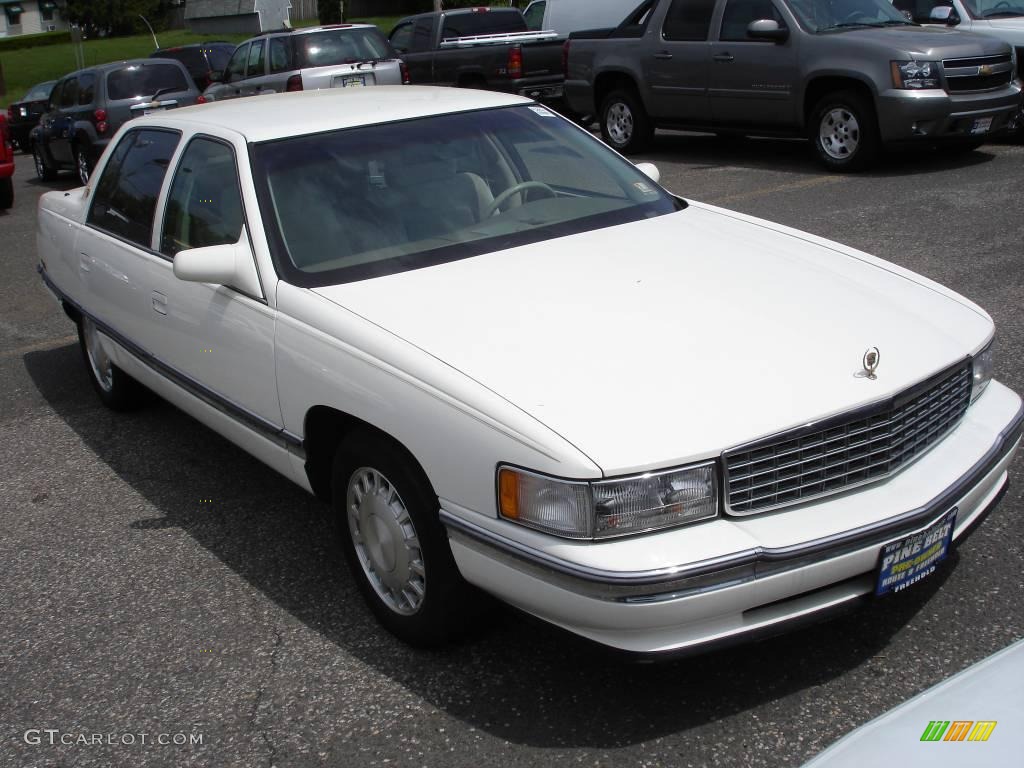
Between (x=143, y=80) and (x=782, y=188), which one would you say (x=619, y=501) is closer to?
(x=782, y=188)

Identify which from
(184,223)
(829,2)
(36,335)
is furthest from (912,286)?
(829,2)

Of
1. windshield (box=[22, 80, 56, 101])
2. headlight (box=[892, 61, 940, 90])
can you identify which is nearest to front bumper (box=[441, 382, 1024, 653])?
headlight (box=[892, 61, 940, 90])

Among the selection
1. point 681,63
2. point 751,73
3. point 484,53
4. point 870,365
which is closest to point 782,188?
point 751,73

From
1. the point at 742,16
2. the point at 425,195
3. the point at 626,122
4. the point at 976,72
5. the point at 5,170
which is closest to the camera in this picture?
the point at 425,195

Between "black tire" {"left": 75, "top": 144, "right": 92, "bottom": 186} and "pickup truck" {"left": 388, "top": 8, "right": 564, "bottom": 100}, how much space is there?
A: 4.91 metres

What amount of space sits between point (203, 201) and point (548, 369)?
2.04 m

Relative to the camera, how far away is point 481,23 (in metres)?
17.0

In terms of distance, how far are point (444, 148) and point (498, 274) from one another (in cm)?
89

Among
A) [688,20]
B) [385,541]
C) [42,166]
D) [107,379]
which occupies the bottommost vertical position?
[42,166]

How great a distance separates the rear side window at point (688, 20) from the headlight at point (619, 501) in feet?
32.6

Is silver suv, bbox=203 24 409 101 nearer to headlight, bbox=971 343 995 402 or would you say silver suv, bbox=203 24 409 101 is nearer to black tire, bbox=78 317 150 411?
black tire, bbox=78 317 150 411

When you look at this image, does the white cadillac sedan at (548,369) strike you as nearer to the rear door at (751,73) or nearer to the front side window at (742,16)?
the rear door at (751,73)

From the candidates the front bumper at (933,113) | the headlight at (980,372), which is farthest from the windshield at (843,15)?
the headlight at (980,372)

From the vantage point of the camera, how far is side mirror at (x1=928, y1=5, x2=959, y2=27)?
11711mm
